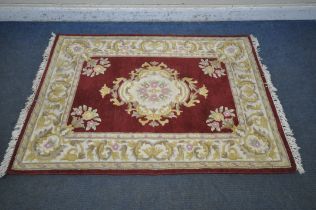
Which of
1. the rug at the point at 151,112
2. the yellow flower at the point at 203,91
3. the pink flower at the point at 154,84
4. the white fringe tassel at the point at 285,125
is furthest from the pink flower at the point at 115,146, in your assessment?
the white fringe tassel at the point at 285,125

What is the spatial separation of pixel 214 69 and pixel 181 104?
1.16ft

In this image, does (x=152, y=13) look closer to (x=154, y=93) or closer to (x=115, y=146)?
(x=154, y=93)

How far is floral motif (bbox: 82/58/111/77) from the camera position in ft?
5.65

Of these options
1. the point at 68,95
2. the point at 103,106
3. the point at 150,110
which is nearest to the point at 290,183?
the point at 150,110

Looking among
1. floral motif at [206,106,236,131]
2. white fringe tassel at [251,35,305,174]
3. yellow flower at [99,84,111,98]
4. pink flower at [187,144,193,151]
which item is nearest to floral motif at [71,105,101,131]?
yellow flower at [99,84,111,98]

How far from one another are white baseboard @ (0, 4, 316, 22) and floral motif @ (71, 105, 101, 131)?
841mm

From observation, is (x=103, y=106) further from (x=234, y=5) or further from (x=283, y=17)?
(x=283, y=17)

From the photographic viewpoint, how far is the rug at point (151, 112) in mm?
1339

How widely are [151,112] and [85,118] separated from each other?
0.34m

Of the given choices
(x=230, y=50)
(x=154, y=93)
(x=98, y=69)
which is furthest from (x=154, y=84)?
(x=230, y=50)

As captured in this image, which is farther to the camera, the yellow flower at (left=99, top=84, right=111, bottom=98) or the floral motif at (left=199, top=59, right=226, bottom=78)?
the floral motif at (left=199, top=59, right=226, bottom=78)

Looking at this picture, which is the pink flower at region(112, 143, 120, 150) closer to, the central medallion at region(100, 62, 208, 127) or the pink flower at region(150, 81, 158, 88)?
the central medallion at region(100, 62, 208, 127)

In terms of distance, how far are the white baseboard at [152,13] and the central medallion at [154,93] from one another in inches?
20.3

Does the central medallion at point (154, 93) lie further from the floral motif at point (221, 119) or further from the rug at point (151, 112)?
the floral motif at point (221, 119)
